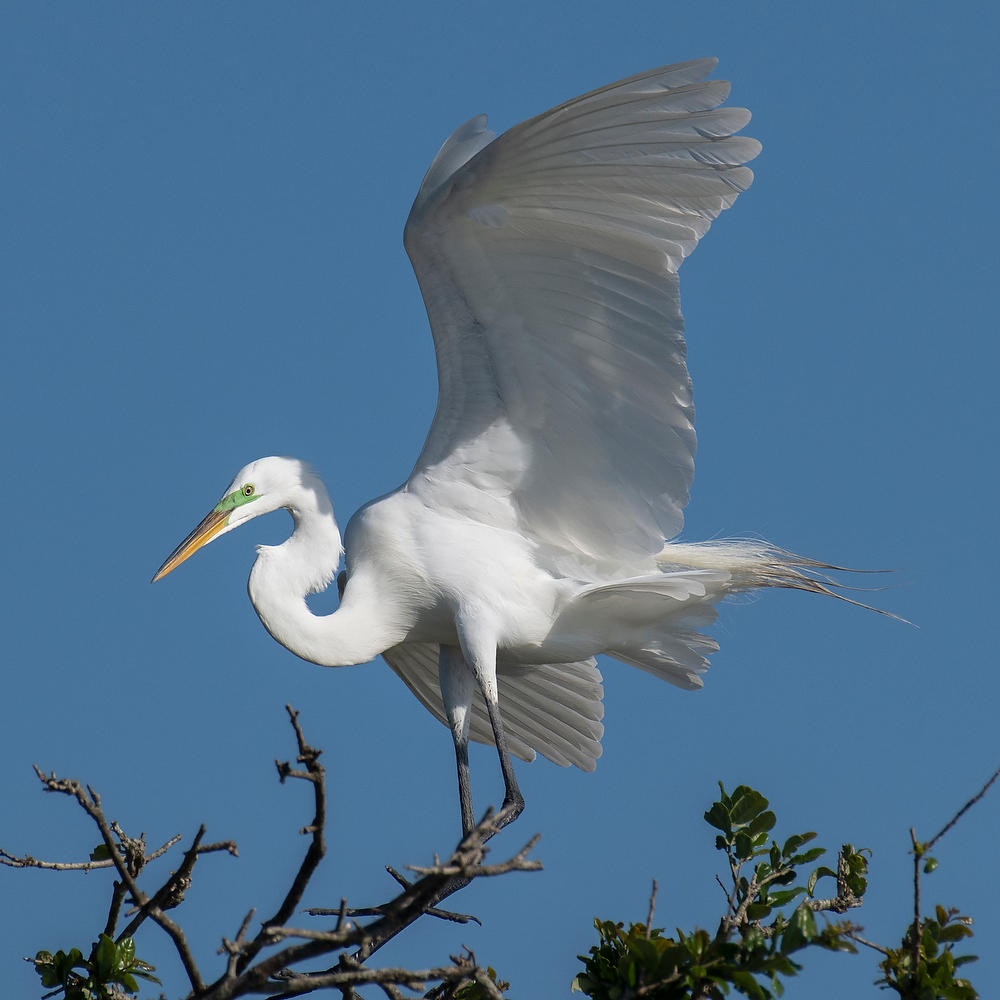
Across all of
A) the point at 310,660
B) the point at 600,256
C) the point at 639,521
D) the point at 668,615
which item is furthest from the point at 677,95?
the point at 310,660

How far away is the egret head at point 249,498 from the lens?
6438mm

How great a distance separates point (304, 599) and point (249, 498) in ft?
1.63

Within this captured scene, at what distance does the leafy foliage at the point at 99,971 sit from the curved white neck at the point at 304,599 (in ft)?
5.54

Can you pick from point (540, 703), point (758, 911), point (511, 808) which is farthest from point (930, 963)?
point (540, 703)

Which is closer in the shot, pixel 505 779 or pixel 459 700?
pixel 505 779

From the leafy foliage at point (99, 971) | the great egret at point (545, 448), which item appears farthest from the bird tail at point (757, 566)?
the leafy foliage at point (99, 971)

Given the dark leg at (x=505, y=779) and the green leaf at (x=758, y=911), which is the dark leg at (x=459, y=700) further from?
the green leaf at (x=758, y=911)

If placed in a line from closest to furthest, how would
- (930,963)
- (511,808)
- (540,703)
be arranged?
(930,963), (511,808), (540,703)

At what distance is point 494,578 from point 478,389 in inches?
31.0

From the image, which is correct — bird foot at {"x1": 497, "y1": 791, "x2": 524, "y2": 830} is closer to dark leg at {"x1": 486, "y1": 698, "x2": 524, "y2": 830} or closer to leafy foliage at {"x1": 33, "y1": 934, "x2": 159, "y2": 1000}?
dark leg at {"x1": 486, "y1": 698, "x2": 524, "y2": 830}

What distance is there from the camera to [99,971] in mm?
4793

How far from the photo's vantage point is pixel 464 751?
6750mm

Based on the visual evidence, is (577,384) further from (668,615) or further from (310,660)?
(310,660)

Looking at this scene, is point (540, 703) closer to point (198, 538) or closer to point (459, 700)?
point (459, 700)
